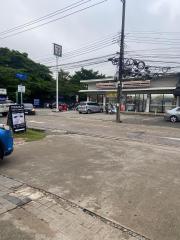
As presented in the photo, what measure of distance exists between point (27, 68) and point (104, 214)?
163 ft

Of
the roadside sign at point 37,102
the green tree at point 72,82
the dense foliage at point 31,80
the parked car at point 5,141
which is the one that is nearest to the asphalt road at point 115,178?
the parked car at point 5,141

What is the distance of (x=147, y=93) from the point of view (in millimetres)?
30953

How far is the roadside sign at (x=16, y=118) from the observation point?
1216 centimetres

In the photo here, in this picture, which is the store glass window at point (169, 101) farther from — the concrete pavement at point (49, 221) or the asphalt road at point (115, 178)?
the concrete pavement at point (49, 221)

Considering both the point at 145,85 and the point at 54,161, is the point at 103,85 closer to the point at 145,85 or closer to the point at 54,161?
the point at 145,85

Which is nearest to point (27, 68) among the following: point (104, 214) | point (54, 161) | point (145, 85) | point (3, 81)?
point (3, 81)

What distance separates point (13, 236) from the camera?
3320mm

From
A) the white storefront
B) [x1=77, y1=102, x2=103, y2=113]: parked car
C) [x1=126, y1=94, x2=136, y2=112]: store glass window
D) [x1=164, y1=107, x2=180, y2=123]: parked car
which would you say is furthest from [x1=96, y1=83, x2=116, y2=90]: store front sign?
[x1=164, y1=107, x2=180, y2=123]: parked car

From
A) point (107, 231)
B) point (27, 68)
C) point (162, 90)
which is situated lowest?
point (107, 231)

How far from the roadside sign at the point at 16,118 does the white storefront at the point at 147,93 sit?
1935 cm

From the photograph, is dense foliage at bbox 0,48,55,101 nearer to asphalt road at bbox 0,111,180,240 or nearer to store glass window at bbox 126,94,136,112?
store glass window at bbox 126,94,136,112

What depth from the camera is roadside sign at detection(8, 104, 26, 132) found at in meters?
12.2

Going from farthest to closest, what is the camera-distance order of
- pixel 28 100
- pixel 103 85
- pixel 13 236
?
pixel 28 100, pixel 103 85, pixel 13 236

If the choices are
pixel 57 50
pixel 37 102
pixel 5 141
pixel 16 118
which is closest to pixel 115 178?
pixel 5 141
